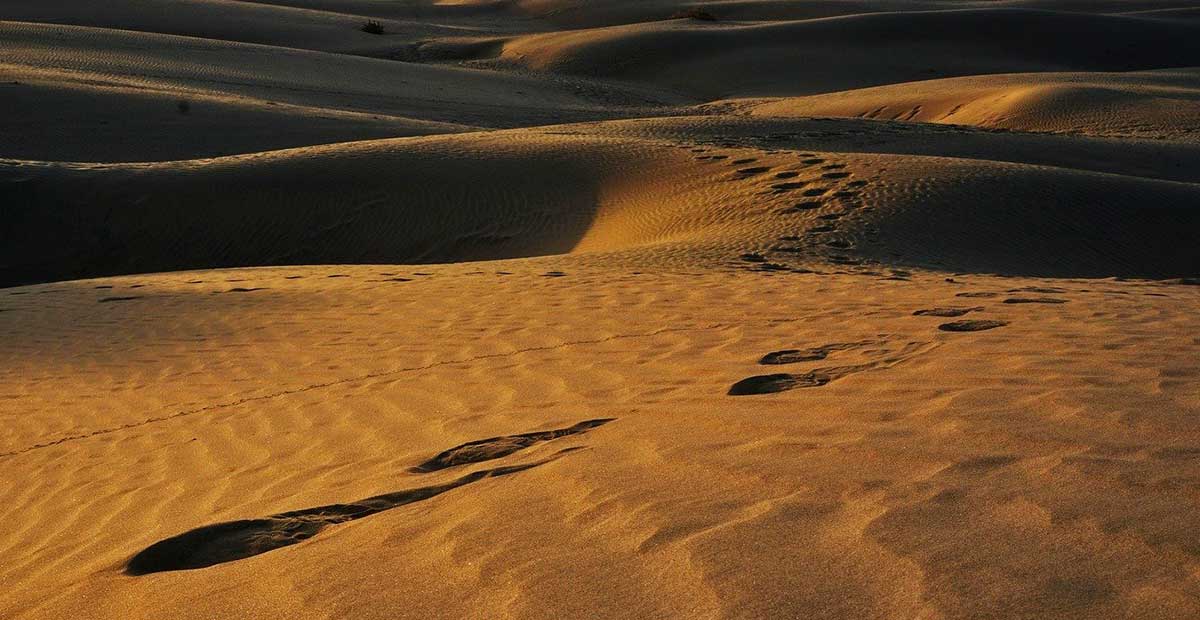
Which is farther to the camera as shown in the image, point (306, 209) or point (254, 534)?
point (306, 209)

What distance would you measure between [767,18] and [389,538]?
48.4m

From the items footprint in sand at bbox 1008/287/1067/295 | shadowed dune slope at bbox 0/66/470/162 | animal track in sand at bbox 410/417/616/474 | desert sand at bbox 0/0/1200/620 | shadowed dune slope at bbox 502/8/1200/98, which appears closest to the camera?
desert sand at bbox 0/0/1200/620

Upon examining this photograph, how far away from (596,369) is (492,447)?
1.57 metres

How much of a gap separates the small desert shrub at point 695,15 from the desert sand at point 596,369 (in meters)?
26.0

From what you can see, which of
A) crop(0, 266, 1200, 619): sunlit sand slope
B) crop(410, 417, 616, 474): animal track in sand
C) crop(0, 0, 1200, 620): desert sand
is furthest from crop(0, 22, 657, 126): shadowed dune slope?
crop(410, 417, 616, 474): animal track in sand

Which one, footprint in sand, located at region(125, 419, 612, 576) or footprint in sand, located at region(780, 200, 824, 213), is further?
footprint in sand, located at region(780, 200, 824, 213)

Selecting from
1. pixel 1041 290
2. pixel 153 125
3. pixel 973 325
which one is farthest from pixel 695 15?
pixel 973 325

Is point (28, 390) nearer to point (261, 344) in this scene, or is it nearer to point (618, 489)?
point (261, 344)

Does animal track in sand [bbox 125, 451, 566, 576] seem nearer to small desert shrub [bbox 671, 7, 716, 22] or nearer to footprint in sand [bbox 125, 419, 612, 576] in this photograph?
footprint in sand [bbox 125, 419, 612, 576]

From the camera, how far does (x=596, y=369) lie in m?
6.12

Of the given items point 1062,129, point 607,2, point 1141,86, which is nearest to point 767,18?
point 607,2

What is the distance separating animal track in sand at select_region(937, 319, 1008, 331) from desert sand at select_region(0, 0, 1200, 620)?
5 cm

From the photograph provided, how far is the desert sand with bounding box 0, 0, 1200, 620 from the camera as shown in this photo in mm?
3020

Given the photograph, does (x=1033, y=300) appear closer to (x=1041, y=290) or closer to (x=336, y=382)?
(x=1041, y=290)
